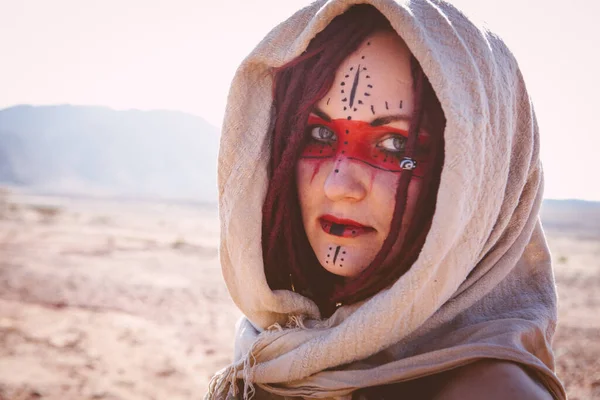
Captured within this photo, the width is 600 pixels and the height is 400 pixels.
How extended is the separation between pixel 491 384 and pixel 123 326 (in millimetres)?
5676

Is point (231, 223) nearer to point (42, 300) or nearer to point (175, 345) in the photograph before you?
point (175, 345)

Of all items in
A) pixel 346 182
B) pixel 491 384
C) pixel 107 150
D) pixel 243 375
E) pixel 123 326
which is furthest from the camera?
pixel 107 150

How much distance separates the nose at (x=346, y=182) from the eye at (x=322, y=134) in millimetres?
132

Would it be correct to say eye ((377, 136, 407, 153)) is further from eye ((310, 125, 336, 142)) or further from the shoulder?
the shoulder

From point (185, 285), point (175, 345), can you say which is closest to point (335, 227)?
point (175, 345)

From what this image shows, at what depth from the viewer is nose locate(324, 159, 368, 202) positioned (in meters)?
1.35

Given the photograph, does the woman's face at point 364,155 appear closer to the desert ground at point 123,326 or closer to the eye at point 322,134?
the eye at point 322,134

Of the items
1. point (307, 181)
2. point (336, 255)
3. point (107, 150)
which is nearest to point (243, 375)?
point (336, 255)

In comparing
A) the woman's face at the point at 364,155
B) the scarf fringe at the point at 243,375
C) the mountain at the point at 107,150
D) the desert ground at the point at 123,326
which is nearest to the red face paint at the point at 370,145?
the woman's face at the point at 364,155

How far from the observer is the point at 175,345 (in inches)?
220

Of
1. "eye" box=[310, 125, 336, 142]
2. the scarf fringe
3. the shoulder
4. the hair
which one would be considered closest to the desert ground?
the scarf fringe

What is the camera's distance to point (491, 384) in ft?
3.57

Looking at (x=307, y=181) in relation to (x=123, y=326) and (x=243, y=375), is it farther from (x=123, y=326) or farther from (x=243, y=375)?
(x=123, y=326)

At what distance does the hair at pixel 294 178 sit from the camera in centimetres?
135
